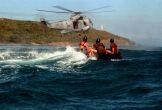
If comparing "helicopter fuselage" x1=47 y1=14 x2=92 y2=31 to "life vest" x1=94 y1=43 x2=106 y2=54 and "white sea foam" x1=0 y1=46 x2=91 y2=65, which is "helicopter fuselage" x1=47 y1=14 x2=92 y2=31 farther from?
"life vest" x1=94 y1=43 x2=106 y2=54

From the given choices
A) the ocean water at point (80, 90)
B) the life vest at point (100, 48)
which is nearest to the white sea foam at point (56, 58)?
the life vest at point (100, 48)

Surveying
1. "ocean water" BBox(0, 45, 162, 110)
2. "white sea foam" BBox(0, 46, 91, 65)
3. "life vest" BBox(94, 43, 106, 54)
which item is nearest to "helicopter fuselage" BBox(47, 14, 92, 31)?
"white sea foam" BBox(0, 46, 91, 65)

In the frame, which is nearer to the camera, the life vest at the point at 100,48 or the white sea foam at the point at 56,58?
the white sea foam at the point at 56,58

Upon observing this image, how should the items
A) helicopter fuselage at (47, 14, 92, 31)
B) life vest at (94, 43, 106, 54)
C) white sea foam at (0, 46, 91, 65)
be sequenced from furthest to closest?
helicopter fuselage at (47, 14, 92, 31)
life vest at (94, 43, 106, 54)
white sea foam at (0, 46, 91, 65)

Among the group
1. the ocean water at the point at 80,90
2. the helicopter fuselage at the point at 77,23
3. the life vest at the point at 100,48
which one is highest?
the helicopter fuselage at the point at 77,23

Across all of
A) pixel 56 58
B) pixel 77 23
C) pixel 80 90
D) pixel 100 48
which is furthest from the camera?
pixel 77 23

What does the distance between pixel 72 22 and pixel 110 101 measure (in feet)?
149

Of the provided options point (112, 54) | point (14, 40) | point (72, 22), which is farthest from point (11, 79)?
point (14, 40)

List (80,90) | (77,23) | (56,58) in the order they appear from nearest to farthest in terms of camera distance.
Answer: (80,90), (56,58), (77,23)

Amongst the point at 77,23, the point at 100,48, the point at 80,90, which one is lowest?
the point at 80,90

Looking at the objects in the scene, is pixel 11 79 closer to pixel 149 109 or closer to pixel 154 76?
pixel 154 76

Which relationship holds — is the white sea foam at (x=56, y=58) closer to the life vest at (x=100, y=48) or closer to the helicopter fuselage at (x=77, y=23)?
the life vest at (x=100, y=48)

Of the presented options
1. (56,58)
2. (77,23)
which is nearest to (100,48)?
(56,58)

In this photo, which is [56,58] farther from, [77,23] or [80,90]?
[80,90]
